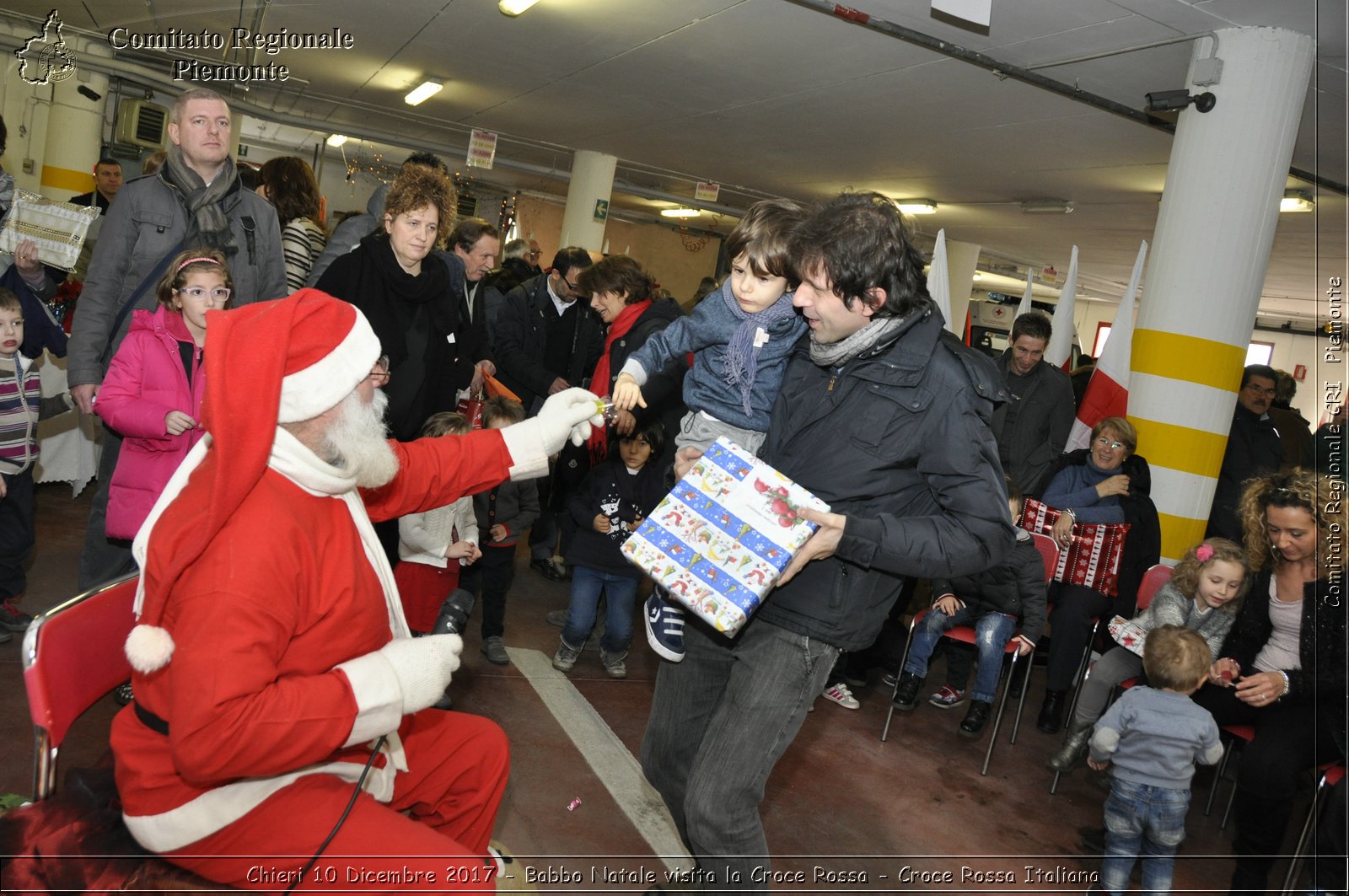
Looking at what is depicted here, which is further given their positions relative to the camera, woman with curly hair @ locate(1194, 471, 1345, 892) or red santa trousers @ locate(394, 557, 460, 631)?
red santa trousers @ locate(394, 557, 460, 631)

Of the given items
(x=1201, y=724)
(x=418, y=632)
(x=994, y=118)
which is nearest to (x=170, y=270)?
(x=418, y=632)

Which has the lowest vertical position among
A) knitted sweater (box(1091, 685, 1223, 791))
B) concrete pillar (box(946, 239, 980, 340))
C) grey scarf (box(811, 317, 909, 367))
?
knitted sweater (box(1091, 685, 1223, 791))

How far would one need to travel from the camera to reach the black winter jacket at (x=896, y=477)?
230 centimetres

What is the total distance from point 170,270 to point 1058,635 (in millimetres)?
4782

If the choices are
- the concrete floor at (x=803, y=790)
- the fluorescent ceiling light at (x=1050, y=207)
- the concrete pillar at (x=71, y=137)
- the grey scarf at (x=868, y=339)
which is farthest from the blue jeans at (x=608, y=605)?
the concrete pillar at (x=71, y=137)

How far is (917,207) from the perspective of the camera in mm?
15086

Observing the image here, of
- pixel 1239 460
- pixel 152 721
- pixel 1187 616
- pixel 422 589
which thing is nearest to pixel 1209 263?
pixel 1239 460

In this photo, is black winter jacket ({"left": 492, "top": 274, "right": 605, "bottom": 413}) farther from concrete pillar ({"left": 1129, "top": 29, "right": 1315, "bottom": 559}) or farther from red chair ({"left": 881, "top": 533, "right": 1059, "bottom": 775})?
concrete pillar ({"left": 1129, "top": 29, "right": 1315, "bottom": 559})

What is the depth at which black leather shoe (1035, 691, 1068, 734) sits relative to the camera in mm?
5523

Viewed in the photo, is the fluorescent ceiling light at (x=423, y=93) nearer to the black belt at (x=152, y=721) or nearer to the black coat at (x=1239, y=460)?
the black coat at (x=1239, y=460)

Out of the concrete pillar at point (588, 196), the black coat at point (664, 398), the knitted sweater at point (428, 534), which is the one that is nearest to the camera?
the knitted sweater at point (428, 534)

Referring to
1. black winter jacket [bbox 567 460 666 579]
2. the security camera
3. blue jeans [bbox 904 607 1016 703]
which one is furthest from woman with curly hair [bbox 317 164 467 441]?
the security camera

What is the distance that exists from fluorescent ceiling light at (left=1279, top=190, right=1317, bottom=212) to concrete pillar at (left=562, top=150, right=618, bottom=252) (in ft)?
31.7

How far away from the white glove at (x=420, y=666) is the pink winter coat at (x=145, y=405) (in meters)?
1.92
